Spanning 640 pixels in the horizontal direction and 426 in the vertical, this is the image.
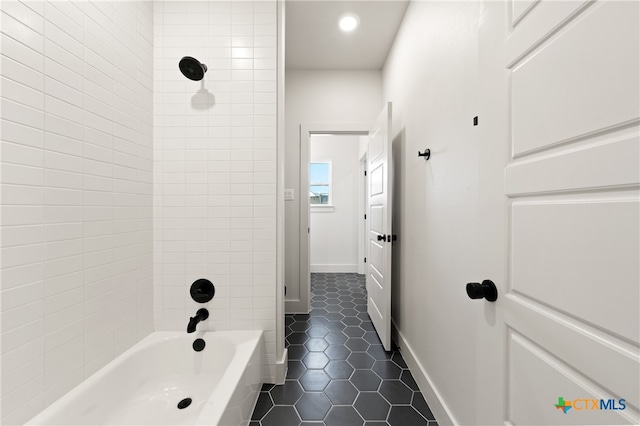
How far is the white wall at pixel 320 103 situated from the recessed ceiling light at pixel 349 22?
61cm

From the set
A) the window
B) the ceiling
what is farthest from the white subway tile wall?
the window

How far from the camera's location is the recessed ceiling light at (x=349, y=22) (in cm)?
204

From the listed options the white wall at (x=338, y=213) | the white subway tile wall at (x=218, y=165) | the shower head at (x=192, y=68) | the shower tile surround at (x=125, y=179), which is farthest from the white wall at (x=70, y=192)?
the white wall at (x=338, y=213)

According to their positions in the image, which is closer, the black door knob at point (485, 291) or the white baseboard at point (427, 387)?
the black door knob at point (485, 291)

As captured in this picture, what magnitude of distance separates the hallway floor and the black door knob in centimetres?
103

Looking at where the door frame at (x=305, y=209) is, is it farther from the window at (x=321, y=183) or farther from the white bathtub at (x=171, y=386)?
the window at (x=321, y=183)

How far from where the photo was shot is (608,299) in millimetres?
441

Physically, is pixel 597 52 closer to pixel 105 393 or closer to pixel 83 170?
pixel 83 170

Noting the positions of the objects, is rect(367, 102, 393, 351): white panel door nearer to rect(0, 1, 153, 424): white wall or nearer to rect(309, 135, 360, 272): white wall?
rect(0, 1, 153, 424): white wall

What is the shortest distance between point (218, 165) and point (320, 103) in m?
1.61

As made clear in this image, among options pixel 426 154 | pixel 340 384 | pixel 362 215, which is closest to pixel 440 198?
pixel 426 154

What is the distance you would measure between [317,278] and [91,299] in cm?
317

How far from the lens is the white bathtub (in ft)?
3.37

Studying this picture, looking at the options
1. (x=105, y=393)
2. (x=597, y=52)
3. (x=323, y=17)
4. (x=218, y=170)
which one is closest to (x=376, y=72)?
(x=323, y=17)
